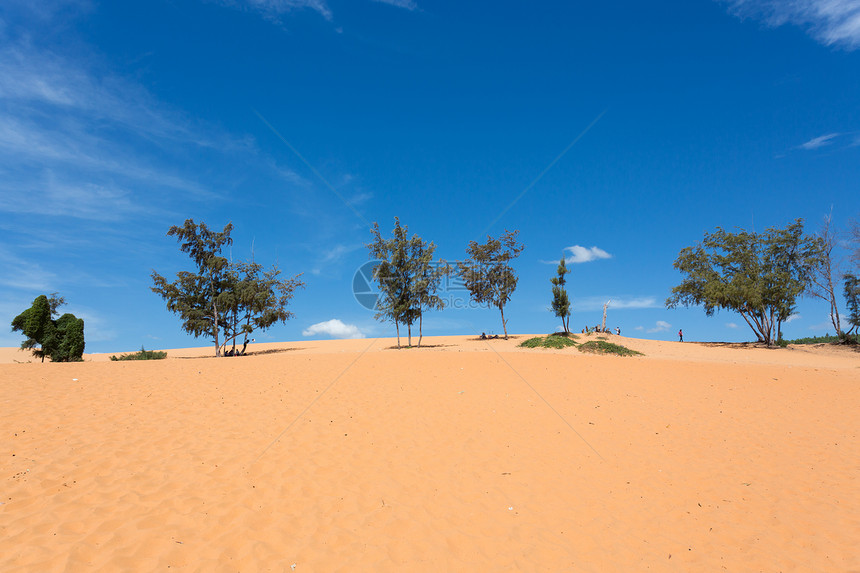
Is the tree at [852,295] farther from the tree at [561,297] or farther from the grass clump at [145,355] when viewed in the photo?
the grass clump at [145,355]

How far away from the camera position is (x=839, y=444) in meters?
10.5

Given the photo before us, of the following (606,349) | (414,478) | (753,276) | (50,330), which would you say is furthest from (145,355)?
(753,276)

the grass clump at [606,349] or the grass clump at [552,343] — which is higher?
the grass clump at [552,343]

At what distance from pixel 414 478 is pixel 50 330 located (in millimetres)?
26607

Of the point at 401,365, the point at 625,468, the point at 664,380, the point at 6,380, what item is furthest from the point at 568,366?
the point at 6,380

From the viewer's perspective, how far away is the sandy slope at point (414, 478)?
5660 millimetres

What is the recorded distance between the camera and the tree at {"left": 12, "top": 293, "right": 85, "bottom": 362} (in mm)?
22484

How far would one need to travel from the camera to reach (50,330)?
23.1m

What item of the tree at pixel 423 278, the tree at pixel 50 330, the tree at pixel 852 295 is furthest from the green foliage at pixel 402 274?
the tree at pixel 852 295

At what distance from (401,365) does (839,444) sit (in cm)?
1543

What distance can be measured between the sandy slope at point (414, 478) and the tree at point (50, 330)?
32.2ft

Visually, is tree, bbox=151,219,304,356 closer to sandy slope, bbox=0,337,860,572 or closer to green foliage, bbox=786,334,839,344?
sandy slope, bbox=0,337,860,572

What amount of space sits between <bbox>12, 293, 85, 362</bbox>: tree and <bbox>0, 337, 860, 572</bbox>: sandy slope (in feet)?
32.2

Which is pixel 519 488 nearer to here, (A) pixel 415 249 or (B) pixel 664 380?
(B) pixel 664 380
